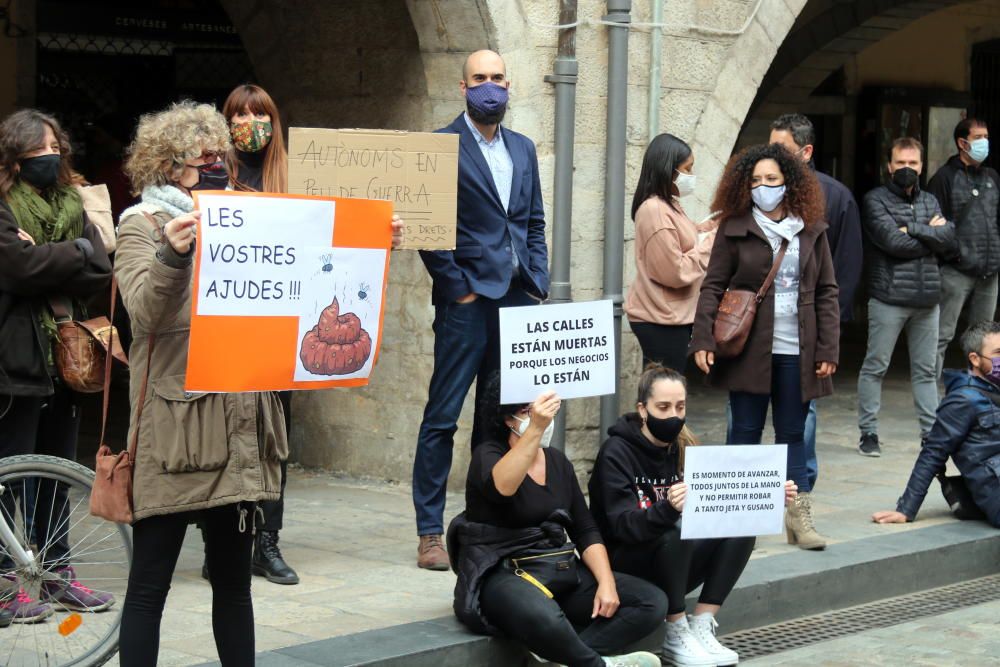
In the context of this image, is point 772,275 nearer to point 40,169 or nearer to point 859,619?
point 859,619

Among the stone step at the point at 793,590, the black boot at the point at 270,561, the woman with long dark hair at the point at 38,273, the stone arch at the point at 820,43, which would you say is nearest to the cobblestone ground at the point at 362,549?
the black boot at the point at 270,561

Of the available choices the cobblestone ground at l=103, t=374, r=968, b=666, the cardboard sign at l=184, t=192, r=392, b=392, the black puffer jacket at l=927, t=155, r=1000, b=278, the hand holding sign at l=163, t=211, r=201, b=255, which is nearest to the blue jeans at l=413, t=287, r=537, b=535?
the cobblestone ground at l=103, t=374, r=968, b=666

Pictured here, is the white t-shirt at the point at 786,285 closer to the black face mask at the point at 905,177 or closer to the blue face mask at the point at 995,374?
the blue face mask at the point at 995,374

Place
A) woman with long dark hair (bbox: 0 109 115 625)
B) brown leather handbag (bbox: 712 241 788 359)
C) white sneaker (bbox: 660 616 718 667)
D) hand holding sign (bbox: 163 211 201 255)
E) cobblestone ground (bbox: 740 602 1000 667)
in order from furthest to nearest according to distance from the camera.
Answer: brown leather handbag (bbox: 712 241 788 359), cobblestone ground (bbox: 740 602 1000 667), white sneaker (bbox: 660 616 718 667), woman with long dark hair (bbox: 0 109 115 625), hand holding sign (bbox: 163 211 201 255)

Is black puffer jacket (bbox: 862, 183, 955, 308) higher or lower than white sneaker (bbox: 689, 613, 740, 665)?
higher

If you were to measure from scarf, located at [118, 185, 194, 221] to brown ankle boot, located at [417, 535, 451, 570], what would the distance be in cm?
247

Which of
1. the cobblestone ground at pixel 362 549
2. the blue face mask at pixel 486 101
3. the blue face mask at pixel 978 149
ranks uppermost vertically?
the blue face mask at pixel 978 149

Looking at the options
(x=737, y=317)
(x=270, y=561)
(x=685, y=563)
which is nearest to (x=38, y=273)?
(x=270, y=561)

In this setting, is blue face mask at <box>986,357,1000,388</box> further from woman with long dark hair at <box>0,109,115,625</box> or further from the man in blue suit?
woman with long dark hair at <box>0,109,115,625</box>

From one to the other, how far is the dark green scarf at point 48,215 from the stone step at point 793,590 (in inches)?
58.3

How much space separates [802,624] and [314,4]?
4.15 metres

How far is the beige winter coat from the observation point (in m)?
4.24

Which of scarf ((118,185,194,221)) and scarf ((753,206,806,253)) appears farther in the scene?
scarf ((753,206,806,253))

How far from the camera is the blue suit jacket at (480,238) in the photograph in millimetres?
6465
